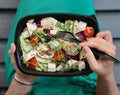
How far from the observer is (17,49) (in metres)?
0.90

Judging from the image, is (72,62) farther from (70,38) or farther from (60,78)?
(60,78)

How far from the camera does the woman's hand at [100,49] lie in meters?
0.83

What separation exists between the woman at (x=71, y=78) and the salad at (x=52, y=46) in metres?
0.04

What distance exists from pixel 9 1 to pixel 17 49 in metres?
0.59

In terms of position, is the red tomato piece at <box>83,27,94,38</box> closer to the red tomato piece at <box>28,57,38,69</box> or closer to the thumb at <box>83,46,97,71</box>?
the thumb at <box>83,46,97,71</box>

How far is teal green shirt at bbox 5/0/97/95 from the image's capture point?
1017 mm

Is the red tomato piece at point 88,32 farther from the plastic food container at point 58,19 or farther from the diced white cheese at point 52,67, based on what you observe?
the diced white cheese at point 52,67

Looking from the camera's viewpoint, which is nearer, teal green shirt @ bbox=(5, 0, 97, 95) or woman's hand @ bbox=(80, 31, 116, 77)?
woman's hand @ bbox=(80, 31, 116, 77)

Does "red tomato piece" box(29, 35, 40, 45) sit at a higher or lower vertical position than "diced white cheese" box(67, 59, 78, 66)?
higher

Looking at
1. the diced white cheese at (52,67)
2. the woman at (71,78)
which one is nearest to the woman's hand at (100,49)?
the woman at (71,78)

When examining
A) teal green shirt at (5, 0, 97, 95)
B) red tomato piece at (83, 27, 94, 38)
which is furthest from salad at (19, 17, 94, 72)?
teal green shirt at (5, 0, 97, 95)

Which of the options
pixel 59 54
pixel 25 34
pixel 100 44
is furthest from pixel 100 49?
pixel 25 34

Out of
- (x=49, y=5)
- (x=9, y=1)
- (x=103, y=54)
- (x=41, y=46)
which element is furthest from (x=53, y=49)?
(x=9, y=1)

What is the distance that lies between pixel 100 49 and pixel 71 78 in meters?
0.28
